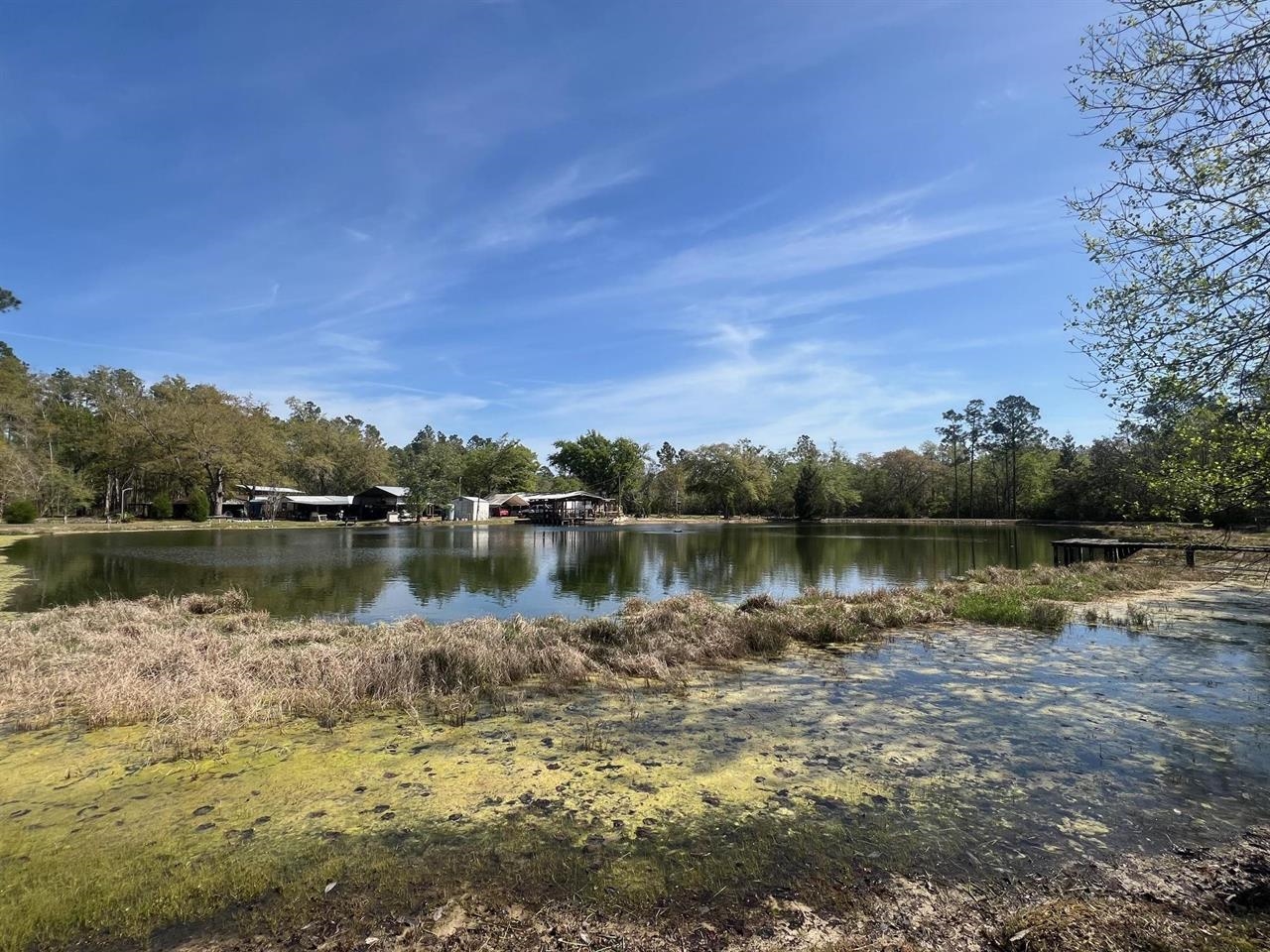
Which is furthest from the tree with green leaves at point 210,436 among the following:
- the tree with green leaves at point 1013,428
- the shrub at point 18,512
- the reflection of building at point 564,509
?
the tree with green leaves at point 1013,428

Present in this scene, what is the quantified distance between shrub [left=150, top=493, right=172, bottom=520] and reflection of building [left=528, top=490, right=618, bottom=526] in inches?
1489

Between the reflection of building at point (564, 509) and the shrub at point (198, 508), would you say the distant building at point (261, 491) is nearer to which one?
the shrub at point (198, 508)

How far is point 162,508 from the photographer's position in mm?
58844

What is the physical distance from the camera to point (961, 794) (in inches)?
194

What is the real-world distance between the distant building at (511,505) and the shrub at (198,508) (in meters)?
32.3

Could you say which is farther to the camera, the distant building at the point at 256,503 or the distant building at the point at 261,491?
the distant building at the point at 256,503

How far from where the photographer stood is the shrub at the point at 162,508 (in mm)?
58656

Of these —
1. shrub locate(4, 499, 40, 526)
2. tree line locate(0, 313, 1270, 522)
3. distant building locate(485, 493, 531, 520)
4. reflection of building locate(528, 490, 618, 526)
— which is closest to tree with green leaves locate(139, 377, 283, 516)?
tree line locate(0, 313, 1270, 522)

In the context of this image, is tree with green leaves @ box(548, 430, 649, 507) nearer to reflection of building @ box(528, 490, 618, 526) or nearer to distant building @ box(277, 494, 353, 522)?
reflection of building @ box(528, 490, 618, 526)

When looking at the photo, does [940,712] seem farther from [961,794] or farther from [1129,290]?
[1129,290]

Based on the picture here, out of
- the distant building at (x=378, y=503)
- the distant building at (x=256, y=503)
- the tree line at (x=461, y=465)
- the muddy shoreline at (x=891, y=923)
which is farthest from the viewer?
the distant building at (x=378, y=503)

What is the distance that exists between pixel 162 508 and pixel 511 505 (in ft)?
126

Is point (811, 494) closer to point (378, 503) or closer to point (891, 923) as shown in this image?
point (378, 503)

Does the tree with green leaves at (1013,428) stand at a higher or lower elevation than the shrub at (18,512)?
higher
